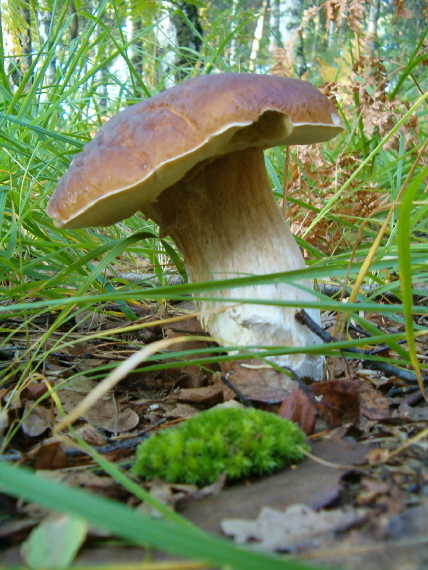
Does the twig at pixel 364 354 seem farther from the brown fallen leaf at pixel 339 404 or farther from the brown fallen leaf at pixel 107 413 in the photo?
the brown fallen leaf at pixel 107 413

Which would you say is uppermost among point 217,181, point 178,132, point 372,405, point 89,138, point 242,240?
point 89,138

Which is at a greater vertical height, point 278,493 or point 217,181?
point 217,181

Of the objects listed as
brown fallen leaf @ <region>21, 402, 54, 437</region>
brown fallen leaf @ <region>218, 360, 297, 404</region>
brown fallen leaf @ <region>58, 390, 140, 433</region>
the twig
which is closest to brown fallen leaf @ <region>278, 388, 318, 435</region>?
brown fallen leaf @ <region>218, 360, 297, 404</region>

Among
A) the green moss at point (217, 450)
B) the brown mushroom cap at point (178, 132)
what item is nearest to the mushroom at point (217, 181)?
the brown mushroom cap at point (178, 132)

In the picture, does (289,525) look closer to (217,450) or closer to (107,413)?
(217,450)

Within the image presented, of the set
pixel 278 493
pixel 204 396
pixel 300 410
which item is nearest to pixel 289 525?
pixel 278 493

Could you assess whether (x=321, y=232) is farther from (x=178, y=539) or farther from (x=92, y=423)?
(x=178, y=539)

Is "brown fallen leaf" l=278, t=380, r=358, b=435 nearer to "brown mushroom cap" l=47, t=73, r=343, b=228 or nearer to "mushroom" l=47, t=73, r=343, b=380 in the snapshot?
"mushroom" l=47, t=73, r=343, b=380
